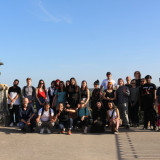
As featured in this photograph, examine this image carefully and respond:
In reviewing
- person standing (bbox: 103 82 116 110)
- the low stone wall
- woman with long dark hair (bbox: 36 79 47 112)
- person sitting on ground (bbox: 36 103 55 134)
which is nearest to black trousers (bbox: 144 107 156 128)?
person standing (bbox: 103 82 116 110)

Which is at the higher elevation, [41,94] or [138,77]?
[138,77]

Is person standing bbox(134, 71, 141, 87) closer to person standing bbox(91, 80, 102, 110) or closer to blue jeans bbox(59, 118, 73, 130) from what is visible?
person standing bbox(91, 80, 102, 110)

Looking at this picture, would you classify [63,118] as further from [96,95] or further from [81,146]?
[81,146]

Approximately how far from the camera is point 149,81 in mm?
10250

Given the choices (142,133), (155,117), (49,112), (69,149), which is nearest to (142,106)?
(155,117)

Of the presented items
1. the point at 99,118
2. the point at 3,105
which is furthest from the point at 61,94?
the point at 3,105

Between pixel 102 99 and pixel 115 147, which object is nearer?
pixel 115 147

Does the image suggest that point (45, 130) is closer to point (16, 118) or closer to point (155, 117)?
point (16, 118)

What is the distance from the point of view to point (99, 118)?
33.2 feet

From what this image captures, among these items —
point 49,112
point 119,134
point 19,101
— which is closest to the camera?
point 119,134

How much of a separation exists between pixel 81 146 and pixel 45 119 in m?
3.14

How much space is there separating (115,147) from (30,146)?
2200mm

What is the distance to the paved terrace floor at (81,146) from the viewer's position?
6.05m

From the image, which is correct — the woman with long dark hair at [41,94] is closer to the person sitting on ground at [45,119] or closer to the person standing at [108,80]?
the person sitting on ground at [45,119]
